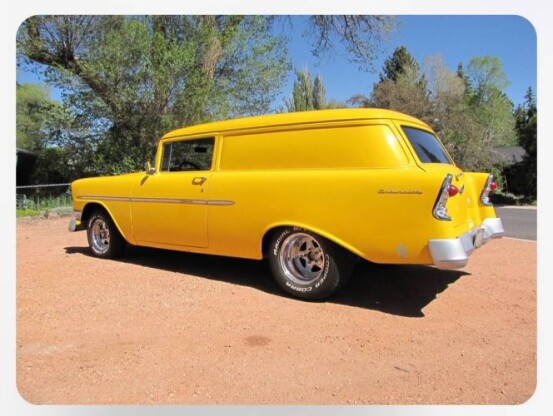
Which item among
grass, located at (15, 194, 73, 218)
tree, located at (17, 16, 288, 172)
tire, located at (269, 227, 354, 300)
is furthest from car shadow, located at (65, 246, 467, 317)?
tree, located at (17, 16, 288, 172)

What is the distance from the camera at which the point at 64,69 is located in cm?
785

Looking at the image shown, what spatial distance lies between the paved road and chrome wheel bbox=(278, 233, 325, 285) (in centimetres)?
486

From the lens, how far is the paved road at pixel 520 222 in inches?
273

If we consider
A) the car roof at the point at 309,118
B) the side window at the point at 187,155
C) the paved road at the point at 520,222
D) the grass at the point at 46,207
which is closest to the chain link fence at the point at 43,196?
the grass at the point at 46,207

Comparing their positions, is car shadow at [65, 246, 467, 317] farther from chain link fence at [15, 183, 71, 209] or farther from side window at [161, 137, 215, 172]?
chain link fence at [15, 183, 71, 209]

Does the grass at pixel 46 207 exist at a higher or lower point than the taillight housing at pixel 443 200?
lower

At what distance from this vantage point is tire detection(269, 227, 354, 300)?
3.14 meters

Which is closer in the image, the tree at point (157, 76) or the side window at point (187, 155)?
the side window at point (187, 155)

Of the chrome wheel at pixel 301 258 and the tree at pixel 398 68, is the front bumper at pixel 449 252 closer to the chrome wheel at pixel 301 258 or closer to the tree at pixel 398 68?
the chrome wheel at pixel 301 258

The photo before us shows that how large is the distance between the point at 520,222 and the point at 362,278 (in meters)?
6.66

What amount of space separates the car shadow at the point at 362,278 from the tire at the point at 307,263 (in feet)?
0.52

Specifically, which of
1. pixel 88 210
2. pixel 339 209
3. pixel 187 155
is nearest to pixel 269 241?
pixel 339 209

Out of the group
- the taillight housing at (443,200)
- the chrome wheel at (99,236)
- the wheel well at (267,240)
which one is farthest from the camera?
the chrome wheel at (99,236)

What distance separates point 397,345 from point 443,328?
438 mm
